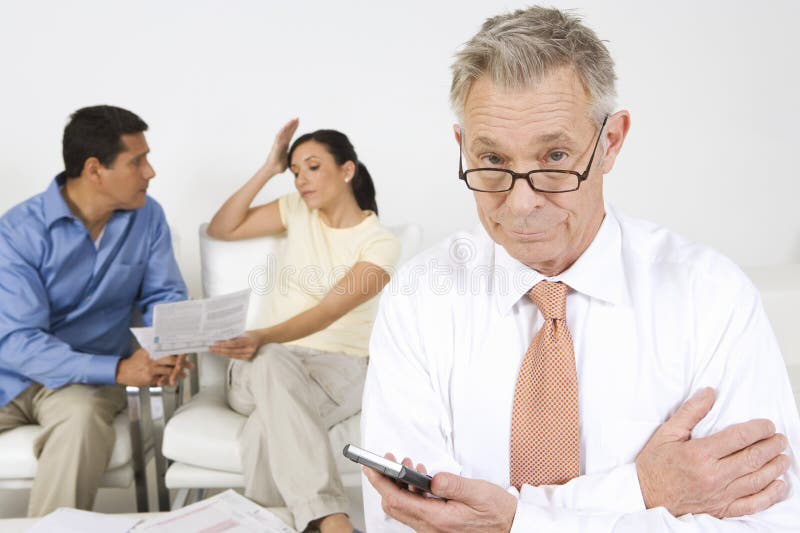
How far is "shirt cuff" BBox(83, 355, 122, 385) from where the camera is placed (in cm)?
272

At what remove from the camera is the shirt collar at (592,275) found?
1.46m

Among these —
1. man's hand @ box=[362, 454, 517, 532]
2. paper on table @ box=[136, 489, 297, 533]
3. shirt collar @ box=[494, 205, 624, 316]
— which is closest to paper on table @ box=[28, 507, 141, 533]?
paper on table @ box=[136, 489, 297, 533]

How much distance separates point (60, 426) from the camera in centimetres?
260

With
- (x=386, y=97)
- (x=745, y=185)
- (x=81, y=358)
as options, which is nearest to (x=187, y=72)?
(x=386, y=97)

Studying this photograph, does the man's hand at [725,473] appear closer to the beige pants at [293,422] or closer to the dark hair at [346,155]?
the beige pants at [293,422]

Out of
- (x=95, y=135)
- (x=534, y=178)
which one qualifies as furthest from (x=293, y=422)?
(x=534, y=178)

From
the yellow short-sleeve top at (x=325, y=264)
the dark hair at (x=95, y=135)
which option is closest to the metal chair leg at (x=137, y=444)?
the yellow short-sleeve top at (x=325, y=264)

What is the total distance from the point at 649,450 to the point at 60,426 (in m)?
1.94

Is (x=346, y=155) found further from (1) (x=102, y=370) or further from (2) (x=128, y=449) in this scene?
(2) (x=128, y=449)

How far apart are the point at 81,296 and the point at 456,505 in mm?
2123

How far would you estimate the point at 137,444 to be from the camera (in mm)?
2627

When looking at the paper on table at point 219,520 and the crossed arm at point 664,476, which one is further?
the paper on table at point 219,520

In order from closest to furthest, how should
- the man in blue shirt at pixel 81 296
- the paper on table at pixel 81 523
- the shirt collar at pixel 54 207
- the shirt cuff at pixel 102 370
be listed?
1. the paper on table at pixel 81 523
2. the man in blue shirt at pixel 81 296
3. the shirt cuff at pixel 102 370
4. the shirt collar at pixel 54 207

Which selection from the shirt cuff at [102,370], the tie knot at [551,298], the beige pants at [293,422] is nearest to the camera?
the tie knot at [551,298]
